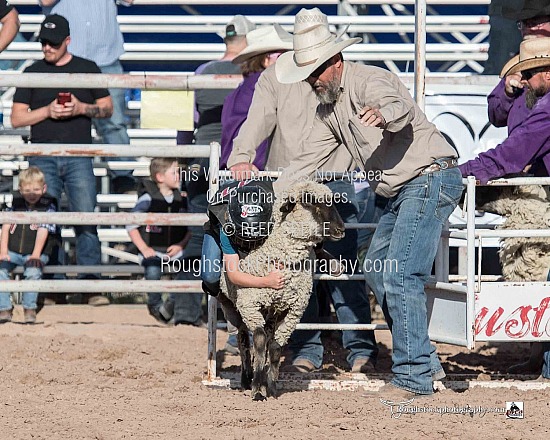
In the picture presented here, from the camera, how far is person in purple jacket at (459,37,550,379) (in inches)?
215

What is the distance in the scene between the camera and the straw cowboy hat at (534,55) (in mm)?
5562

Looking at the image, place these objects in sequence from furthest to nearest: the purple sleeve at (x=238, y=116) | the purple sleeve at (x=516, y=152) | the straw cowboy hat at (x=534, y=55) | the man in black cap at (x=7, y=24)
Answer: the man in black cap at (x=7, y=24) < the purple sleeve at (x=238, y=116) < the straw cowboy hat at (x=534, y=55) < the purple sleeve at (x=516, y=152)

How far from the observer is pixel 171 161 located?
25.7 feet

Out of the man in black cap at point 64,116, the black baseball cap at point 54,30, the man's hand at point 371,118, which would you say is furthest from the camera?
the black baseball cap at point 54,30

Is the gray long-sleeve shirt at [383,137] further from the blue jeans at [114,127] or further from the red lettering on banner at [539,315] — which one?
the blue jeans at [114,127]

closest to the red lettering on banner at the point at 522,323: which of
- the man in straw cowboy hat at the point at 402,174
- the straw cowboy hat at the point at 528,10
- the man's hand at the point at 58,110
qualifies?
the man in straw cowboy hat at the point at 402,174

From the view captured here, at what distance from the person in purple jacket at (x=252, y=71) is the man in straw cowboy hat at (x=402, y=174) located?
1.18m

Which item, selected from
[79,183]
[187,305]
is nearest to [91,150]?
[79,183]

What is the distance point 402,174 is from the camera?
5.19 metres

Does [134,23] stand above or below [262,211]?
above

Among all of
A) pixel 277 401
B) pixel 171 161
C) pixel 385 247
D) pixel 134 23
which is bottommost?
pixel 277 401

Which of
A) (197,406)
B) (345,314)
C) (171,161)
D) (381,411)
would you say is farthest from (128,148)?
(381,411)

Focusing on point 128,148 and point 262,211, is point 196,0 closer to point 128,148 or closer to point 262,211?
point 128,148

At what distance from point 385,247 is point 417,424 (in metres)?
1.09
